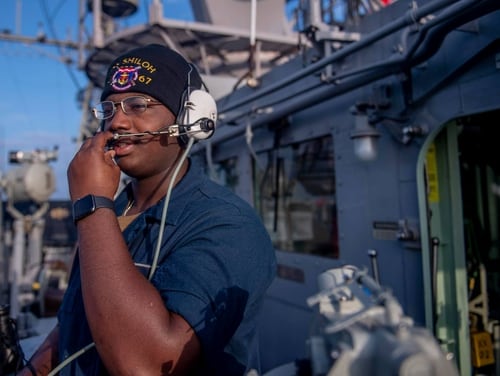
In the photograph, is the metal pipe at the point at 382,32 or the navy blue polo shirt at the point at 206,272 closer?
the navy blue polo shirt at the point at 206,272

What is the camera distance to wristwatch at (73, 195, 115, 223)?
1261 mm

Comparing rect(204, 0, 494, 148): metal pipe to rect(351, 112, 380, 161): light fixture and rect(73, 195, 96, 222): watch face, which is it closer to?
rect(351, 112, 380, 161): light fixture

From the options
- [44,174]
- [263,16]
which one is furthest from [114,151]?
[44,174]

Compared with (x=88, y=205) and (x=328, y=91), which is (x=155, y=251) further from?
(x=328, y=91)

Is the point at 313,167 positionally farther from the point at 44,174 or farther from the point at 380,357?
the point at 44,174

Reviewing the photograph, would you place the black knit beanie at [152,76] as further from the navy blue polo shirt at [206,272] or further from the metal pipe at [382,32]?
the metal pipe at [382,32]

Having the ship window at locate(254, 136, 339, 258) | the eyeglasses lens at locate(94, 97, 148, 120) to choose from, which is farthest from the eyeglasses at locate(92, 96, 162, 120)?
the ship window at locate(254, 136, 339, 258)

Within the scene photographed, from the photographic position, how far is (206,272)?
1216mm

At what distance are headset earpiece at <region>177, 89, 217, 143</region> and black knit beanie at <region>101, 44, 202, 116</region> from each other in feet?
0.11

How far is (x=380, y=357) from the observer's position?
0.72 m

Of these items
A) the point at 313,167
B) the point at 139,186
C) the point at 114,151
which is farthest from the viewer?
the point at 313,167

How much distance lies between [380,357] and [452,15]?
205 cm

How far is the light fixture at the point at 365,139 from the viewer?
2.99 m

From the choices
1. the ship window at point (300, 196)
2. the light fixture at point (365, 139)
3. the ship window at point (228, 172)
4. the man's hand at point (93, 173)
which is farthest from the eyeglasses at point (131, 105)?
the ship window at point (228, 172)
